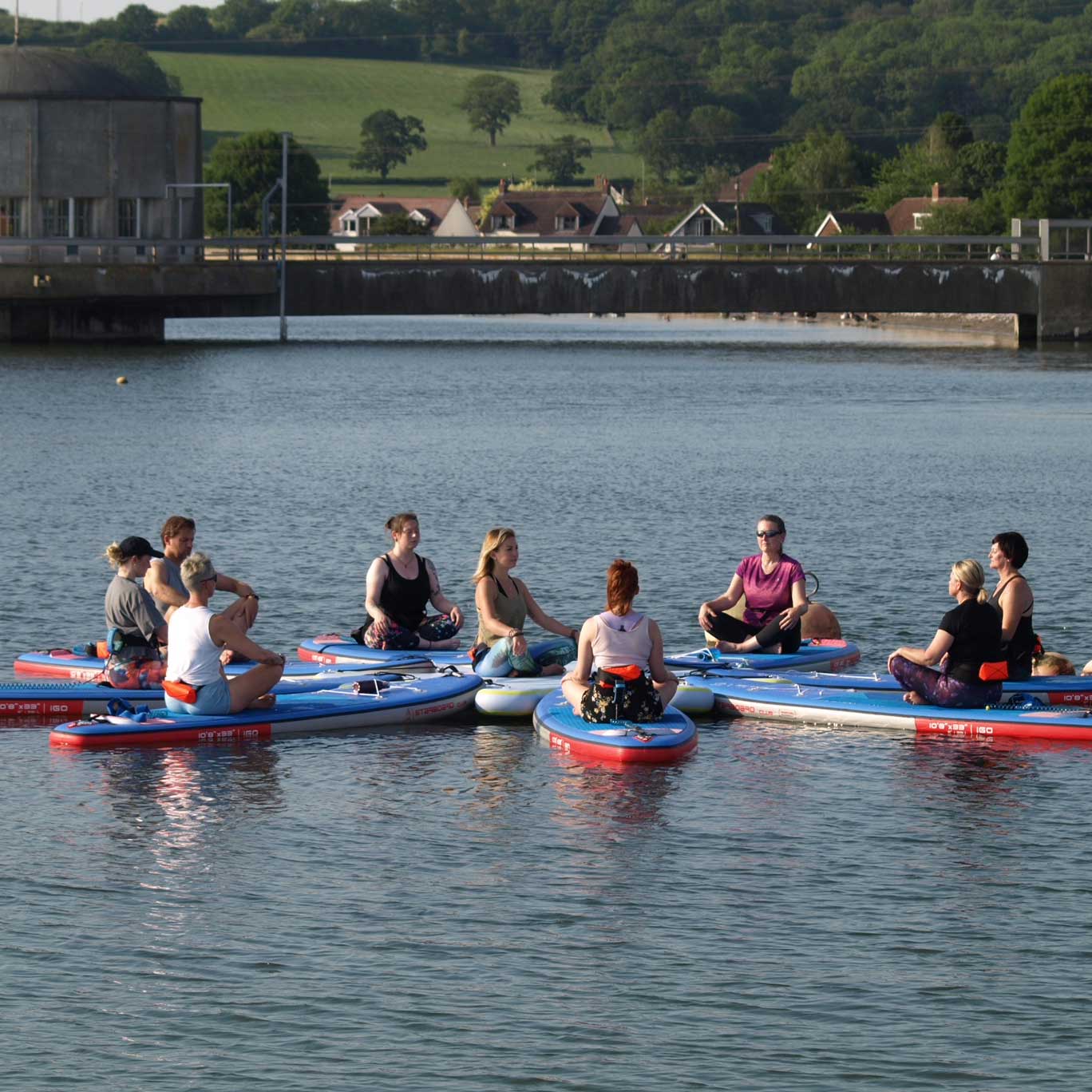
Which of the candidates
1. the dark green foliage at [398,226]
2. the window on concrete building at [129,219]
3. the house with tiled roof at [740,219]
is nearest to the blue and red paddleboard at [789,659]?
the window on concrete building at [129,219]

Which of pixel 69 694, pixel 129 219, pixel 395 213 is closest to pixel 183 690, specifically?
pixel 69 694

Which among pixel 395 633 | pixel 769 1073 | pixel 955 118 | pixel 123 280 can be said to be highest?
pixel 955 118

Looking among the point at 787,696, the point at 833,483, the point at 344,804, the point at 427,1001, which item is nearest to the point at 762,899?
the point at 427,1001

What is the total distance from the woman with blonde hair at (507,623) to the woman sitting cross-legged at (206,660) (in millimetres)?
1982

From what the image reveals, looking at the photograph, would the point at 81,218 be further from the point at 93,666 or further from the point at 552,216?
the point at 552,216

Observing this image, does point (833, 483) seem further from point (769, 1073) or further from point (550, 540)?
point (769, 1073)

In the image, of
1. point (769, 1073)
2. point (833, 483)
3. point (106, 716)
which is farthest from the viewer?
point (833, 483)

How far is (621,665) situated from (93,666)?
5.26 m

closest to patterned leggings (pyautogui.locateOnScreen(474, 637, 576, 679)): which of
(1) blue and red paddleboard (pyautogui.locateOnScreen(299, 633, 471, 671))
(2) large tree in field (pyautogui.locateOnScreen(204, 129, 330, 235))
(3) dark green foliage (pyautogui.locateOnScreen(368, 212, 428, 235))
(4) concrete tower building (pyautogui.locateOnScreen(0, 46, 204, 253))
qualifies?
(1) blue and red paddleboard (pyautogui.locateOnScreen(299, 633, 471, 671))

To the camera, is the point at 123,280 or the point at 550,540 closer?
the point at 550,540

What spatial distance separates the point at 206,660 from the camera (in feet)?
53.9

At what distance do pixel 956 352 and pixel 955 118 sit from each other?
84625 millimetres

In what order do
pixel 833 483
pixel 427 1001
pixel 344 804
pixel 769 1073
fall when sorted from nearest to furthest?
pixel 769 1073 < pixel 427 1001 < pixel 344 804 < pixel 833 483

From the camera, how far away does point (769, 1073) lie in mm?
10555
